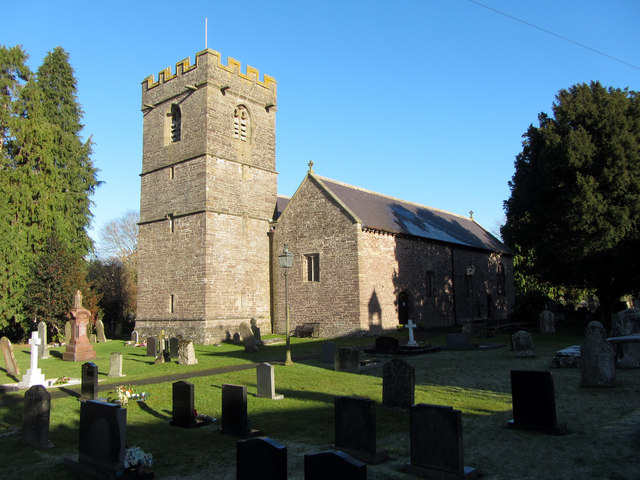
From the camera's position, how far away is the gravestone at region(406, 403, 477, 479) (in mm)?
5410

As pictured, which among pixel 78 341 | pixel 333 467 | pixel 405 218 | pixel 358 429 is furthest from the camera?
pixel 405 218

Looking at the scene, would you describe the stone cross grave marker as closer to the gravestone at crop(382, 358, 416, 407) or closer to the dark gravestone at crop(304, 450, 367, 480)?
the gravestone at crop(382, 358, 416, 407)

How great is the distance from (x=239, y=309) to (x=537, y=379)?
21447mm

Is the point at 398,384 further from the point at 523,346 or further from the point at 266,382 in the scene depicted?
the point at 523,346

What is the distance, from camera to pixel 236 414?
7770 mm

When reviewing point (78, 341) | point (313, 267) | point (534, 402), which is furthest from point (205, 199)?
point (534, 402)

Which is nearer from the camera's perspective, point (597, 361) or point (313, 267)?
point (597, 361)

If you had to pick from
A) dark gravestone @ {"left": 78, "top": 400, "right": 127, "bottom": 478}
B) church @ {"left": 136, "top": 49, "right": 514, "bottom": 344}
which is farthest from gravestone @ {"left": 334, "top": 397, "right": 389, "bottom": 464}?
church @ {"left": 136, "top": 49, "right": 514, "bottom": 344}

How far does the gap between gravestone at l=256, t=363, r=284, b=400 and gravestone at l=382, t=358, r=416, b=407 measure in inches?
104

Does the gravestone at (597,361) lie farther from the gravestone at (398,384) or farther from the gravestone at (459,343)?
the gravestone at (459,343)

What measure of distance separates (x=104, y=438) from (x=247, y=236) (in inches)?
875

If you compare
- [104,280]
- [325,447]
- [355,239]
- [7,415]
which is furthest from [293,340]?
[104,280]

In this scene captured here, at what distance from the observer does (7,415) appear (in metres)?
9.86

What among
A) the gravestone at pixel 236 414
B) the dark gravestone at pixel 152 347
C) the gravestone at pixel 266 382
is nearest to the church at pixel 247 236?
the dark gravestone at pixel 152 347
